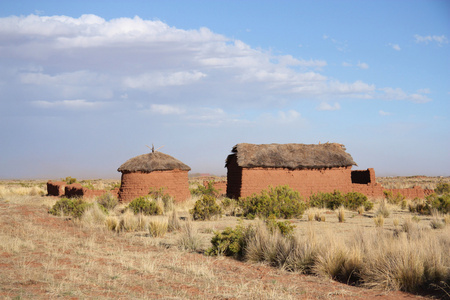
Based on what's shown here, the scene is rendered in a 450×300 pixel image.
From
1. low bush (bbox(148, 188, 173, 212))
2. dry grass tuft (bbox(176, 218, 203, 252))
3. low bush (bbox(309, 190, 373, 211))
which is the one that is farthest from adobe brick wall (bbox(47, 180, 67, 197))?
dry grass tuft (bbox(176, 218, 203, 252))

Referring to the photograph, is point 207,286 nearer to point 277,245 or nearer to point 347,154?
point 277,245

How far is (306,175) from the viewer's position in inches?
1014

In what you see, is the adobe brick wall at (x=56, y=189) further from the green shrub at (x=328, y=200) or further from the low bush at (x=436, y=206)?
the low bush at (x=436, y=206)

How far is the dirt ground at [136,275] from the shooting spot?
→ 6949 millimetres

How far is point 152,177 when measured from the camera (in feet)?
80.8

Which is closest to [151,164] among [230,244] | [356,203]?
[356,203]

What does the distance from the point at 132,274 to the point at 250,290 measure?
2.60 m

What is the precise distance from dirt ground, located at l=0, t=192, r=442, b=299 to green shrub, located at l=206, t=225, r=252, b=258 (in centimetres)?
30

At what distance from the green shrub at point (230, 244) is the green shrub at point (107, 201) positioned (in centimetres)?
1296

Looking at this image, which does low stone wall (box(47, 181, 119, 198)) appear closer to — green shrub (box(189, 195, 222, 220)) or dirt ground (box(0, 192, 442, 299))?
green shrub (box(189, 195, 222, 220))

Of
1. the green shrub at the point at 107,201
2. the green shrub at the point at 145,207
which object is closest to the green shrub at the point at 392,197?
the green shrub at the point at 145,207

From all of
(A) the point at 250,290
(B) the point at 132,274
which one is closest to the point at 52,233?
(B) the point at 132,274

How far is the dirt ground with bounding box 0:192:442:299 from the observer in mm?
6949

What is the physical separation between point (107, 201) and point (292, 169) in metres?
11.4
